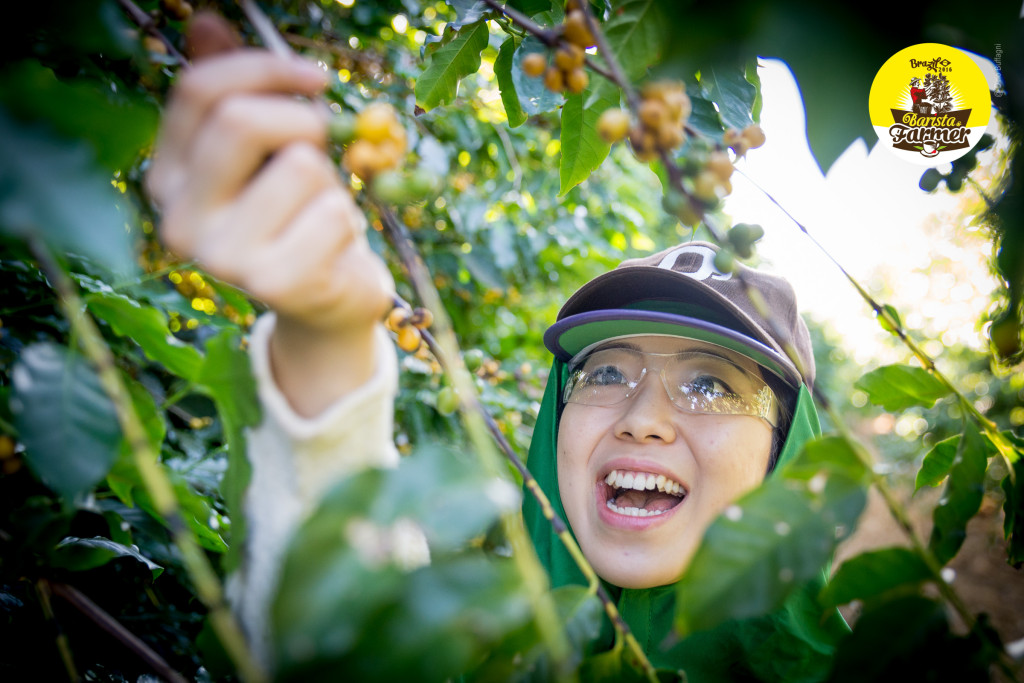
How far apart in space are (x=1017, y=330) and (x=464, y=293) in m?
2.47

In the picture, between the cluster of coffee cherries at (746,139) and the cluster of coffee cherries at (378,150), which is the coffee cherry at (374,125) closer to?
the cluster of coffee cherries at (378,150)

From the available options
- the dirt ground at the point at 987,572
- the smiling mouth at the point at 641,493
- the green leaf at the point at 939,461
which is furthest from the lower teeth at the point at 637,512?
the dirt ground at the point at 987,572

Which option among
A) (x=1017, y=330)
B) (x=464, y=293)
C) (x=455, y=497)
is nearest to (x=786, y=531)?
(x=455, y=497)

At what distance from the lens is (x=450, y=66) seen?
4.20ft

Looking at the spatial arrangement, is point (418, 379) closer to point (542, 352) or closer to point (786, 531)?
point (542, 352)

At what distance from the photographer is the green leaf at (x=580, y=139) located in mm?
1054

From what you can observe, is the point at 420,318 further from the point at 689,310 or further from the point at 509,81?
the point at 689,310

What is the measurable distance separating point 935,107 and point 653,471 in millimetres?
898

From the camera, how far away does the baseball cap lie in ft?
4.58

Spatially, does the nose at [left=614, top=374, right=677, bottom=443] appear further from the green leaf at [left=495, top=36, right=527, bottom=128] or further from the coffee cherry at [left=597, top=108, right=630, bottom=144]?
the coffee cherry at [left=597, top=108, right=630, bottom=144]

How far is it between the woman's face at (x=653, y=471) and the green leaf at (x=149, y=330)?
92 cm

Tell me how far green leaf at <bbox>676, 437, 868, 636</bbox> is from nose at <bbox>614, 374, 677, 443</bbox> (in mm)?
777

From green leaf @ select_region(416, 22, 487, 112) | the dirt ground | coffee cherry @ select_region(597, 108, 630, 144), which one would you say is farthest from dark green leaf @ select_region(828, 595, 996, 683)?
the dirt ground

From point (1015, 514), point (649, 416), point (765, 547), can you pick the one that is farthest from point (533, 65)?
point (1015, 514)
